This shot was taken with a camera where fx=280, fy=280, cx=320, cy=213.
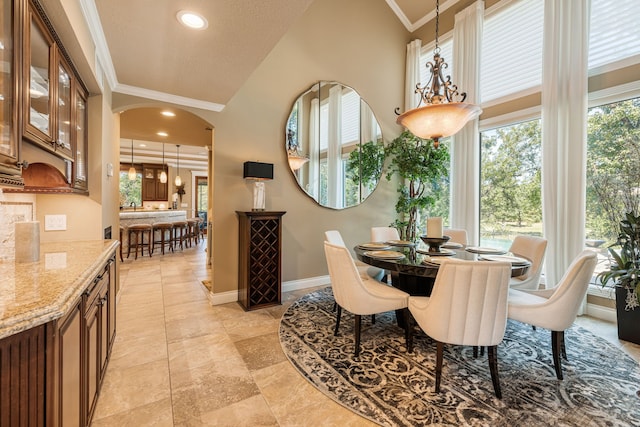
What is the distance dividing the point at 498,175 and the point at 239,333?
4.28 meters

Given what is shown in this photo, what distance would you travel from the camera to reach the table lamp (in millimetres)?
3607

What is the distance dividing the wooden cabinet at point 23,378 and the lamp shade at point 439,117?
3.01 metres

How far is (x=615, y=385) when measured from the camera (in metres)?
2.06

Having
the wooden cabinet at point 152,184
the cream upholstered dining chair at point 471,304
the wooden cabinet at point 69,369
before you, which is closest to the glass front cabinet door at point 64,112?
the wooden cabinet at point 69,369

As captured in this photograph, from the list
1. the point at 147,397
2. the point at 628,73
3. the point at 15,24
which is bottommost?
the point at 147,397

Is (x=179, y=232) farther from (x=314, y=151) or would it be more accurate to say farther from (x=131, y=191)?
(x=314, y=151)

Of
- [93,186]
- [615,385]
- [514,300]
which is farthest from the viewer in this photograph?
[93,186]

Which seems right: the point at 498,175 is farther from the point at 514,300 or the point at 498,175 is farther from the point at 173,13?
the point at 173,13

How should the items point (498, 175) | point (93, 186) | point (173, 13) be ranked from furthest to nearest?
point (498, 175)
point (93, 186)
point (173, 13)

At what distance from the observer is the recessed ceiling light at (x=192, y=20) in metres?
1.85

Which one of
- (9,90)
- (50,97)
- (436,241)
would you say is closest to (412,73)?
(436,241)

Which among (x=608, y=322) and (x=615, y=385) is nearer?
(x=615, y=385)

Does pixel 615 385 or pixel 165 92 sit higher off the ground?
pixel 165 92

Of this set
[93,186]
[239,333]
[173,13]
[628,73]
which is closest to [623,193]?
[628,73]
